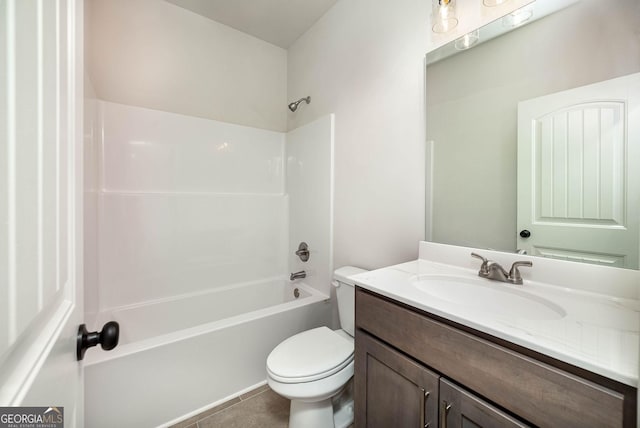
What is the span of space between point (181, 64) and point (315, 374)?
234 centimetres

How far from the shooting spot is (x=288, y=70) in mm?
2443

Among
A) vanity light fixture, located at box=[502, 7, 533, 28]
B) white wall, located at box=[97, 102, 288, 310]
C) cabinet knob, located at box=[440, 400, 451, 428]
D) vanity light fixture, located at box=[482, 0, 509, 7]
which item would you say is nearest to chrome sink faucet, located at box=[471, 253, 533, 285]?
cabinet knob, located at box=[440, 400, 451, 428]

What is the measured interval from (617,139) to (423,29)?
38.6 inches

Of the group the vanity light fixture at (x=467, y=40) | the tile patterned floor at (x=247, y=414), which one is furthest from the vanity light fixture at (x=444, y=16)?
the tile patterned floor at (x=247, y=414)

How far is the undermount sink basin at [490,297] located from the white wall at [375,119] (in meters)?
→ 0.34

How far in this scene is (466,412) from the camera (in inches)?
26.8

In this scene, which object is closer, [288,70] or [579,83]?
[579,83]

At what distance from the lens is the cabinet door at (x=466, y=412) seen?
621 mm

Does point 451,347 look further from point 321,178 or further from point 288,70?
point 288,70

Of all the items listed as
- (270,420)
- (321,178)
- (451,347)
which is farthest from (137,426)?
(321,178)

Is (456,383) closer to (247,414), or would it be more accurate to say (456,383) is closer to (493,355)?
(493,355)

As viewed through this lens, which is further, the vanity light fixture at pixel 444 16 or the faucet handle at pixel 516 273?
the vanity light fixture at pixel 444 16

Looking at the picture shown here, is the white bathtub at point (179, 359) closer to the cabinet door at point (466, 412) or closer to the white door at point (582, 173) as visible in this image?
the cabinet door at point (466, 412)

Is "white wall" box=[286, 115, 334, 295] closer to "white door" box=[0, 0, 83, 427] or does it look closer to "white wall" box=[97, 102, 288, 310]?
"white wall" box=[97, 102, 288, 310]
